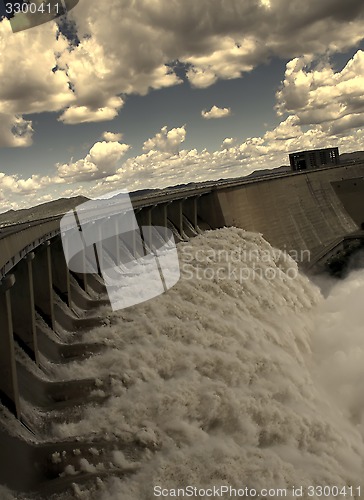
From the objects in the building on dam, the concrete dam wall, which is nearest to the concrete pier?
the concrete dam wall

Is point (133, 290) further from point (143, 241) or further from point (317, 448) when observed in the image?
point (317, 448)

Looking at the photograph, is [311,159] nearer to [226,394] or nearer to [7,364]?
[226,394]

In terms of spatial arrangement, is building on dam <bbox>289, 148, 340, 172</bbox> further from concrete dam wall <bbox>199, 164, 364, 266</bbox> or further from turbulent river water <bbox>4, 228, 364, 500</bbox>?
turbulent river water <bbox>4, 228, 364, 500</bbox>

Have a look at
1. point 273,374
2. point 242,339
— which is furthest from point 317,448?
point 242,339

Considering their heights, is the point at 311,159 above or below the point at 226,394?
above

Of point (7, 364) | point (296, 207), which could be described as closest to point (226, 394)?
point (7, 364)

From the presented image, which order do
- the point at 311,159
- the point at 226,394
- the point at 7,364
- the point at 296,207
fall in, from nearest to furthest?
the point at 7,364
the point at 226,394
the point at 296,207
the point at 311,159
